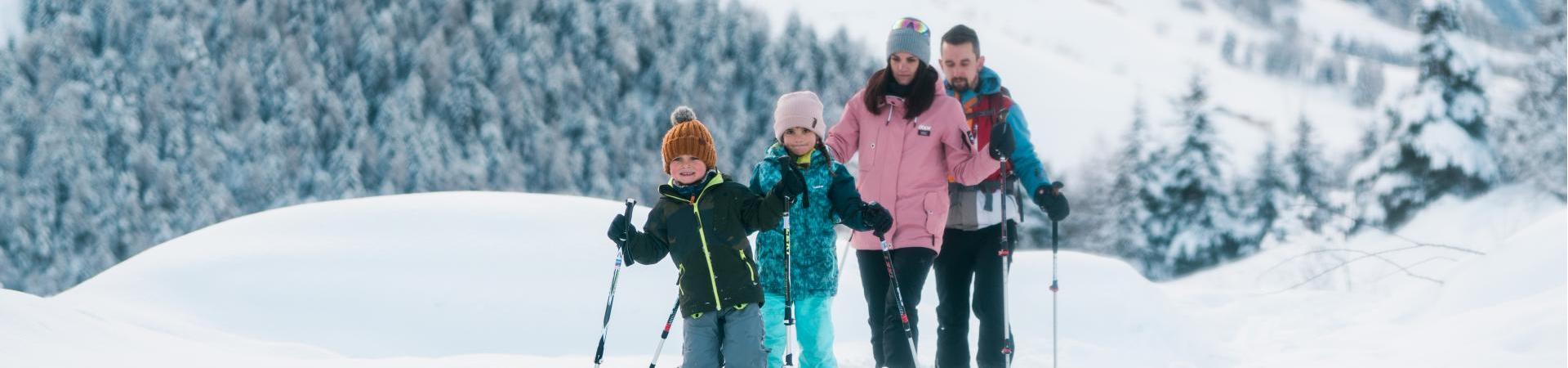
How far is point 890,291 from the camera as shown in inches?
183

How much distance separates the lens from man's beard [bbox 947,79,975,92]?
16.4ft

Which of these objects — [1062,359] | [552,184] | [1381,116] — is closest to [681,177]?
[1062,359]

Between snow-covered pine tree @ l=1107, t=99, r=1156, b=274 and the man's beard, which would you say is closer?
the man's beard

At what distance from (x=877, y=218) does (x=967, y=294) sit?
897mm

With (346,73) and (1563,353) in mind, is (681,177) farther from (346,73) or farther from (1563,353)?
(346,73)

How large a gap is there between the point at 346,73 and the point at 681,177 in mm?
40508

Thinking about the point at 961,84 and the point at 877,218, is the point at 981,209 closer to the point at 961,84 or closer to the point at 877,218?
the point at 961,84

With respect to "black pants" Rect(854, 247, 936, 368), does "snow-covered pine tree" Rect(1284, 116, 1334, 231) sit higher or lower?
higher

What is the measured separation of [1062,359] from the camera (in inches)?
274

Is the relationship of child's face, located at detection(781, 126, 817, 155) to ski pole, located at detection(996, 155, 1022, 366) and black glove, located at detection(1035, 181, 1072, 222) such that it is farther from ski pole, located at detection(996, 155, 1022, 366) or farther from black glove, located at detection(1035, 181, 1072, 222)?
black glove, located at detection(1035, 181, 1072, 222)

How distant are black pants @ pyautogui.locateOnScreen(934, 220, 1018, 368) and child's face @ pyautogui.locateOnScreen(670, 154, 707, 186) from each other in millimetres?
1273

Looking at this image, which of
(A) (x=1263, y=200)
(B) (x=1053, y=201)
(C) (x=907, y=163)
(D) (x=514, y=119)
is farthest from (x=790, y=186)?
(D) (x=514, y=119)

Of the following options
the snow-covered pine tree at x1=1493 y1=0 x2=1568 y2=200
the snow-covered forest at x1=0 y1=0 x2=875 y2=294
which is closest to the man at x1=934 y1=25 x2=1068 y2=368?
the snow-covered pine tree at x1=1493 y1=0 x2=1568 y2=200

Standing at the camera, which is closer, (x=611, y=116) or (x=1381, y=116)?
(x=1381, y=116)
